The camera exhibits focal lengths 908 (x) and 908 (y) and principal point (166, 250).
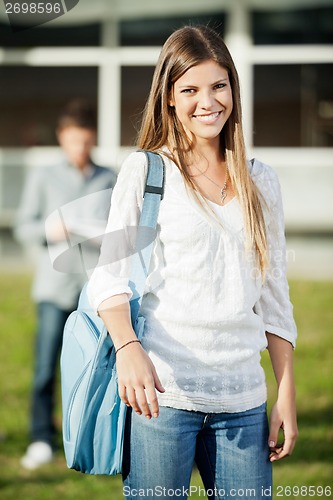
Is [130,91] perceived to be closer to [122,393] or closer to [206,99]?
[206,99]

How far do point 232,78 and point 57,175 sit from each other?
7.73ft

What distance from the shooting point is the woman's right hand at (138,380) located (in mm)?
1531

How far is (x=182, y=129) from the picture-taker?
1717mm

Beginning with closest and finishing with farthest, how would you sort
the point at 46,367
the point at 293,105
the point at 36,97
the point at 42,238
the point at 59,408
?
the point at 42,238
the point at 46,367
the point at 59,408
the point at 293,105
the point at 36,97

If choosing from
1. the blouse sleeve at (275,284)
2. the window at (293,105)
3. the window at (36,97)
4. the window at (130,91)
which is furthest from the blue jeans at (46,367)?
the window at (293,105)

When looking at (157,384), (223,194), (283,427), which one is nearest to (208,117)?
(223,194)

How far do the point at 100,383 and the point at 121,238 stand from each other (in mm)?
262

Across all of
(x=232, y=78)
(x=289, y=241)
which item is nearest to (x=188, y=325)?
(x=232, y=78)

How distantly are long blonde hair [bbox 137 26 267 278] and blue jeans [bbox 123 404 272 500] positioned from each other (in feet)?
0.98

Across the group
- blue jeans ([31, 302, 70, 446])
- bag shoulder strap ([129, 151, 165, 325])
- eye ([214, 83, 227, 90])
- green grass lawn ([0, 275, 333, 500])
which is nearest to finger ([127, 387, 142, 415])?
bag shoulder strap ([129, 151, 165, 325])

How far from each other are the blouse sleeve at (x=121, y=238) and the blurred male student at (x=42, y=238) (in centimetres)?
212

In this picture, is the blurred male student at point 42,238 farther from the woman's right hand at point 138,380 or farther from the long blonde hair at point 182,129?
the woman's right hand at point 138,380

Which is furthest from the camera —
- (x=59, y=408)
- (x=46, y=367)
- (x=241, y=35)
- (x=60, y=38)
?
(x=60, y=38)

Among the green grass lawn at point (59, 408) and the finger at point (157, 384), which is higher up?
the finger at point (157, 384)
